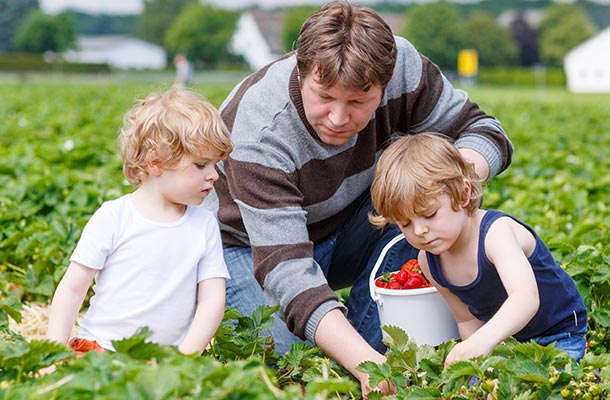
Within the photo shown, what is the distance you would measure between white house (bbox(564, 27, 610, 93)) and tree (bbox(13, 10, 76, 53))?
152 feet

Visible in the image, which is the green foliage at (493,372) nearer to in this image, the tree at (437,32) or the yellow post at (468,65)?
the yellow post at (468,65)

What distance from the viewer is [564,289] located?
114 inches

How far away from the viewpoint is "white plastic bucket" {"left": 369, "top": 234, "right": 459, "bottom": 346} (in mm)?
2963

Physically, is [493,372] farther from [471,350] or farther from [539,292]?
[539,292]

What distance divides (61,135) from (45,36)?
83.7m

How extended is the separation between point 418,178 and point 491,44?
90.5 m

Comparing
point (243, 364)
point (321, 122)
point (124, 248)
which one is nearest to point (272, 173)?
point (321, 122)

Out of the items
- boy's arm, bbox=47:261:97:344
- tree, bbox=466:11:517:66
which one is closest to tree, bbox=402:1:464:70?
tree, bbox=466:11:517:66

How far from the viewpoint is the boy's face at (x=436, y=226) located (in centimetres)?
265

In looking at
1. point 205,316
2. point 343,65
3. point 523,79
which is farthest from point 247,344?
point 523,79

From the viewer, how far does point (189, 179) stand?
2.53m

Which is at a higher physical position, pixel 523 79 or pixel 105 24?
pixel 523 79

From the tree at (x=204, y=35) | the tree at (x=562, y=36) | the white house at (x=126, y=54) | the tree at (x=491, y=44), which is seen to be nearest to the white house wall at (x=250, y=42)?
the tree at (x=204, y=35)

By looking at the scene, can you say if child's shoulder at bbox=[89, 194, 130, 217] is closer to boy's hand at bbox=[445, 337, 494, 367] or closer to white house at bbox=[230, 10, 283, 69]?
boy's hand at bbox=[445, 337, 494, 367]
